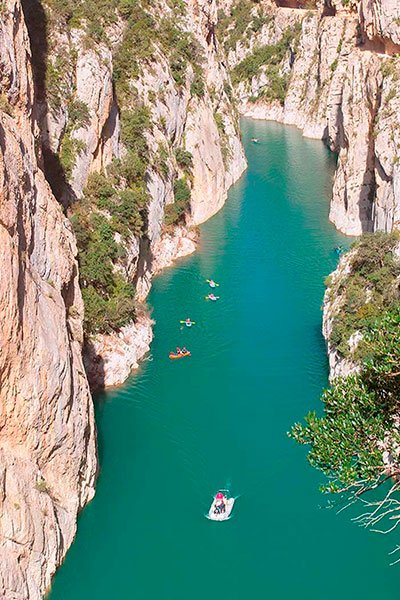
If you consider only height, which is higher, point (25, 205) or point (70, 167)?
point (25, 205)

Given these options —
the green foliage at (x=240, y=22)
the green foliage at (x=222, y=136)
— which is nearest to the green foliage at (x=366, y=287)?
the green foliage at (x=222, y=136)

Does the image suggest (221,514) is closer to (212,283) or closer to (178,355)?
(178,355)

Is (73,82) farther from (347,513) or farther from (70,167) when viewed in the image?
(347,513)

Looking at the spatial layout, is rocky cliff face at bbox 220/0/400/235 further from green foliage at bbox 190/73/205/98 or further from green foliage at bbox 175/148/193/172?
green foliage at bbox 175/148/193/172

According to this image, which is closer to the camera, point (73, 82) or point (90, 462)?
point (90, 462)

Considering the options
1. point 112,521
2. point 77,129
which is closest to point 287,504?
point 112,521

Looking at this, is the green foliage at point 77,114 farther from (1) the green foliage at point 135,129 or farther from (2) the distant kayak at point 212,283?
(2) the distant kayak at point 212,283

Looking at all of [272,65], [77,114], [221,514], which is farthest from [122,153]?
[272,65]
